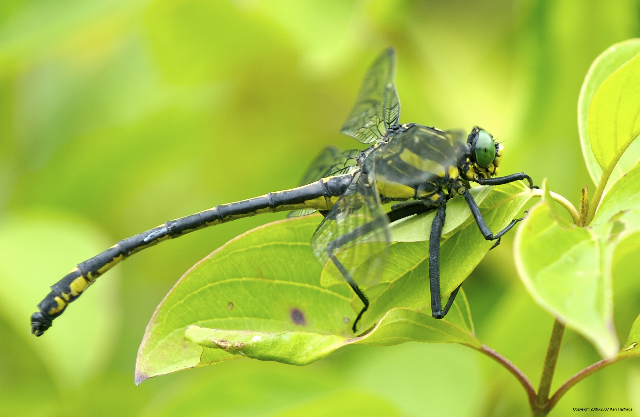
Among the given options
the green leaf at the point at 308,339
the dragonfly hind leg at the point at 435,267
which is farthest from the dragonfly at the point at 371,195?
the green leaf at the point at 308,339

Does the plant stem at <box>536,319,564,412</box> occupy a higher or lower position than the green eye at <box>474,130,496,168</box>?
lower

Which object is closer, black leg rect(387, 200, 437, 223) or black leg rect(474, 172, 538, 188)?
black leg rect(474, 172, 538, 188)

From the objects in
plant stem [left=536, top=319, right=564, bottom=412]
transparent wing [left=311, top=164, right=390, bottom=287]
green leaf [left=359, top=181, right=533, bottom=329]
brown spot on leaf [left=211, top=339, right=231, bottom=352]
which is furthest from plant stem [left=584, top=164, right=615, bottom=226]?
brown spot on leaf [left=211, top=339, right=231, bottom=352]

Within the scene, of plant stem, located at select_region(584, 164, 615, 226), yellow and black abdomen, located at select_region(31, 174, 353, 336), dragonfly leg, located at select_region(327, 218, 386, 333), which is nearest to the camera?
plant stem, located at select_region(584, 164, 615, 226)

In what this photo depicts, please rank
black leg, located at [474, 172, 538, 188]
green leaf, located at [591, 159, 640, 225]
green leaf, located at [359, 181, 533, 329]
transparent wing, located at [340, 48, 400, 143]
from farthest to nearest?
transparent wing, located at [340, 48, 400, 143] → black leg, located at [474, 172, 538, 188] → green leaf, located at [359, 181, 533, 329] → green leaf, located at [591, 159, 640, 225]

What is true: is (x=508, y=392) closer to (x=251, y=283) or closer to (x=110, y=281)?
(x=251, y=283)

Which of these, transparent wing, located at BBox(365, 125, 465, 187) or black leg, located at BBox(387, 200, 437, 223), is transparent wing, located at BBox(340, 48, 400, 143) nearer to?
transparent wing, located at BBox(365, 125, 465, 187)

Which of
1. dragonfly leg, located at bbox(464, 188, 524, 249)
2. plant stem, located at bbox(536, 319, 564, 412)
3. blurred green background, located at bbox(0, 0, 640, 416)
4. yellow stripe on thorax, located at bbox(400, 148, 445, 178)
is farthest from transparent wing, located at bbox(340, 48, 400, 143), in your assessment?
plant stem, located at bbox(536, 319, 564, 412)

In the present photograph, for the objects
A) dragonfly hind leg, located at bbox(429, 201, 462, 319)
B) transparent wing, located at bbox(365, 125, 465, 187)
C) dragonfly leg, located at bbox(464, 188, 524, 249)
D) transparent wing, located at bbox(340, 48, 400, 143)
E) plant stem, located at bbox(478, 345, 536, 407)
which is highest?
transparent wing, located at bbox(340, 48, 400, 143)
